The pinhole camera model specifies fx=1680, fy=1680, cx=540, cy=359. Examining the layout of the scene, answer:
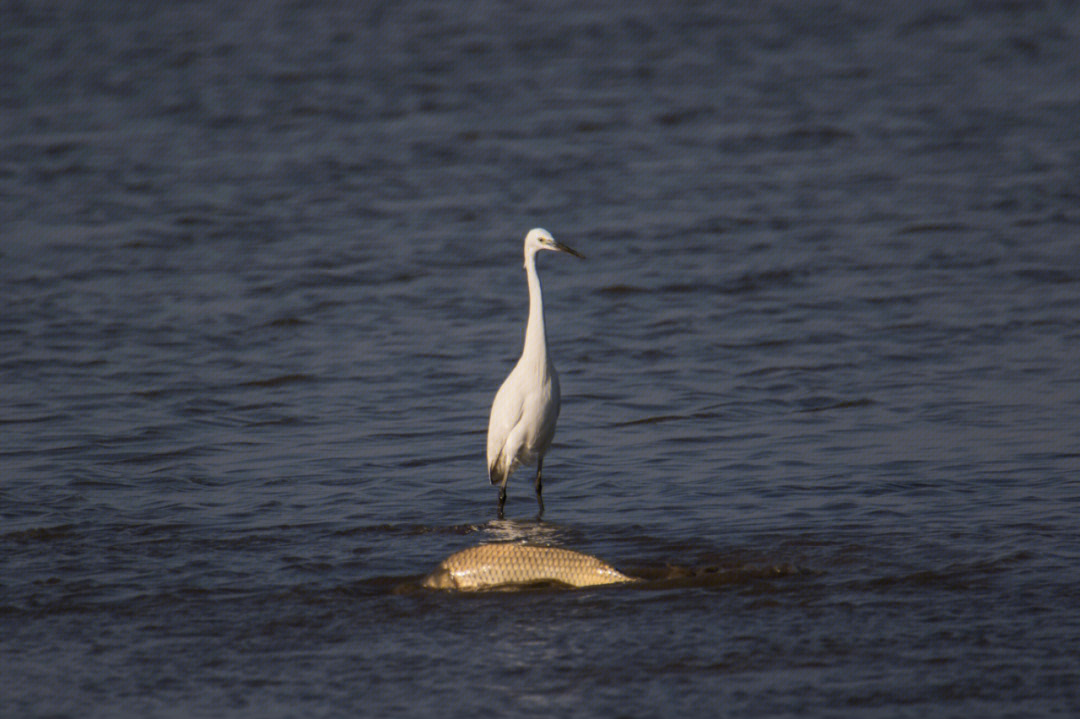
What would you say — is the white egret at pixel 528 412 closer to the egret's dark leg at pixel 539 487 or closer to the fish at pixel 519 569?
the egret's dark leg at pixel 539 487

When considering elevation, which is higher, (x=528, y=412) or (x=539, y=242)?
(x=539, y=242)

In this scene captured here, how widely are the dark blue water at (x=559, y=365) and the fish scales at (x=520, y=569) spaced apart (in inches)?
3.9

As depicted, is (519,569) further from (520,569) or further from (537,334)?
(537,334)

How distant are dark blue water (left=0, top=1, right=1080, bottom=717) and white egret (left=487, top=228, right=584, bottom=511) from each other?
0.25 metres

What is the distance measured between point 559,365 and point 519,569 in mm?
5236

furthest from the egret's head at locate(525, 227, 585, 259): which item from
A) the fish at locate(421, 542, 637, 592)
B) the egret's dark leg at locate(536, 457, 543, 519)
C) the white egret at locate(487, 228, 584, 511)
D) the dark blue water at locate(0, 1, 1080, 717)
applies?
the fish at locate(421, 542, 637, 592)

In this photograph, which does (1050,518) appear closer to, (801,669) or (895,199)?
(801,669)

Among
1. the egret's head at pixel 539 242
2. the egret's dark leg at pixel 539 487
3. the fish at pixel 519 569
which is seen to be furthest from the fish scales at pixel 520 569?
the egret's head at pixel 539 242

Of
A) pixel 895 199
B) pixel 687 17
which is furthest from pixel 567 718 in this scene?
pixel 687 17

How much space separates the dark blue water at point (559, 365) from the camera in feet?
21.6

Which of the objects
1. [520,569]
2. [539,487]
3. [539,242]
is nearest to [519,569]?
[520,569]

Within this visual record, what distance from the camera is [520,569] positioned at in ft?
23.7

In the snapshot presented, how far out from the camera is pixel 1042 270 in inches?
556

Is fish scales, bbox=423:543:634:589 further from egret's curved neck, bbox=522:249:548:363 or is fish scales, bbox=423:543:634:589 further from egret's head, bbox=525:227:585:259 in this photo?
egret's head, bbox=525:227:585:259
